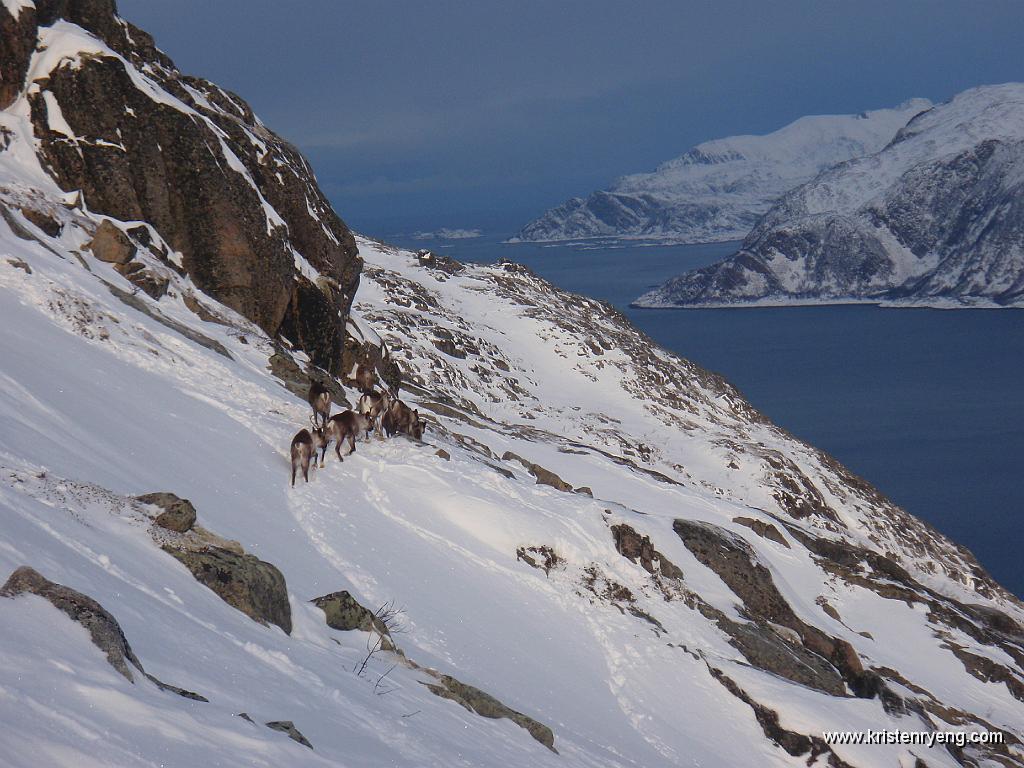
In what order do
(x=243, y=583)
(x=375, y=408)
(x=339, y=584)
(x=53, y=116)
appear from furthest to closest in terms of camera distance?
(x=53, y=116), (x=375, y=408), (x=339, y=584), (x=243, y=583)

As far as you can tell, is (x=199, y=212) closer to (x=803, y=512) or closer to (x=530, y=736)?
(x=530, y=736)

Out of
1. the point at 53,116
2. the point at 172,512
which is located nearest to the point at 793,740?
the point at 172,512

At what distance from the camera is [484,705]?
9281mm

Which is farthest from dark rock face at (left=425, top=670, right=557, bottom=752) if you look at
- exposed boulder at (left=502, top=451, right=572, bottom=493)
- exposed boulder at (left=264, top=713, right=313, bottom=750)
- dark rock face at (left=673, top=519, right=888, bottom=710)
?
exposed boulder at (left=502, top=451, right=572, bottom=493)

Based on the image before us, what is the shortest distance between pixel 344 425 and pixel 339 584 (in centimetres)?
514

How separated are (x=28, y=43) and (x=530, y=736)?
22.2m

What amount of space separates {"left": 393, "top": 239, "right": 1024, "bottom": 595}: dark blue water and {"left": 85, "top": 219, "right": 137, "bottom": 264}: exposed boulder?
4861 centimetres

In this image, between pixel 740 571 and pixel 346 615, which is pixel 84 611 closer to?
pixel 346 615

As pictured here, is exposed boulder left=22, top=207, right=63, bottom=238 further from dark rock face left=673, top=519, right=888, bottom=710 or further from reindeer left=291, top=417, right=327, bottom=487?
dark rock face left=673, top=519, right=888, bottom=710

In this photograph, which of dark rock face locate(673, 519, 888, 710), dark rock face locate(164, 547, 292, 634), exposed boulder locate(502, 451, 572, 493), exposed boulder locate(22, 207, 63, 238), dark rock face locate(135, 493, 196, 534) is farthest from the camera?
exposed boulder locate(502, 451, 572, 493)

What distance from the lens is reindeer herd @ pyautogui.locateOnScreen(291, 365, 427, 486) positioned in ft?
47.4

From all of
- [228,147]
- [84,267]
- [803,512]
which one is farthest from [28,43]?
[803,512]

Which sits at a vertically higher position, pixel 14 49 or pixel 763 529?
pixel 14 49

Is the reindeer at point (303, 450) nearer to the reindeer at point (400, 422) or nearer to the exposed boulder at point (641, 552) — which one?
the reindeer at point (400, 422)
